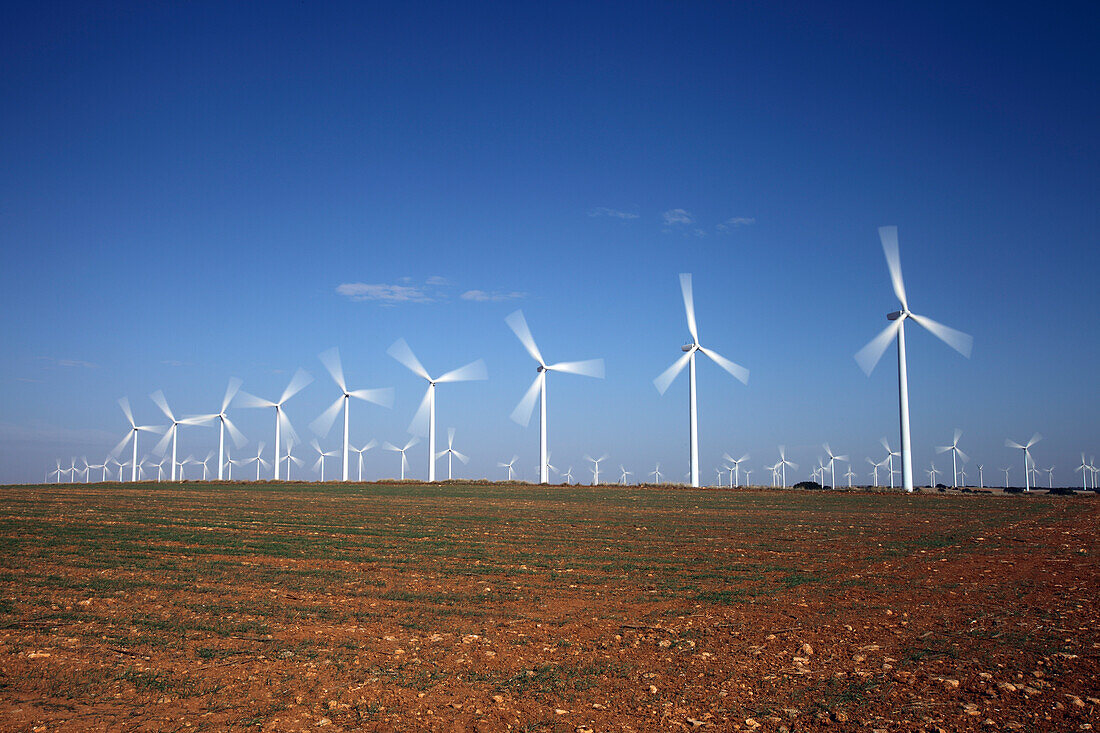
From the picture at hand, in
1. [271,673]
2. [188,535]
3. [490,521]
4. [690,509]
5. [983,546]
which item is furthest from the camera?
[690,509]

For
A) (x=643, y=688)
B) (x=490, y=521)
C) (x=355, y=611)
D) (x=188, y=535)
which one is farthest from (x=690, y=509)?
(x=643, y=688)

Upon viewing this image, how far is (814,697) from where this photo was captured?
9.42 metres

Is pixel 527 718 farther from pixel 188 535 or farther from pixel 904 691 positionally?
pixel 188 535

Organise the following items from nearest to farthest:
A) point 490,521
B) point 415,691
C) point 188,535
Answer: point 415,691 < point 188,535 < point 490,521

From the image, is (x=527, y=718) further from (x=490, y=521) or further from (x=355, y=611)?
(x=490, y=521)

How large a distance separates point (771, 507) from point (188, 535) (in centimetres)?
3419

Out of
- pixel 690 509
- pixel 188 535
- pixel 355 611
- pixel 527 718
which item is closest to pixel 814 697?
pixel 527 718

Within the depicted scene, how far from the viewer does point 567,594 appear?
54.9ft

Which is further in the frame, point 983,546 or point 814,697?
point 983,546

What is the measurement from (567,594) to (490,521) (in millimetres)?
19545

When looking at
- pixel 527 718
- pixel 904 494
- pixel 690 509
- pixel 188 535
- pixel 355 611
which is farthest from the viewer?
pixel 904 494

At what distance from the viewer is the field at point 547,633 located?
909cm

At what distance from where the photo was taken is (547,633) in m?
13.1

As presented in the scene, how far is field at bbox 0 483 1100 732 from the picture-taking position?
909 cm
